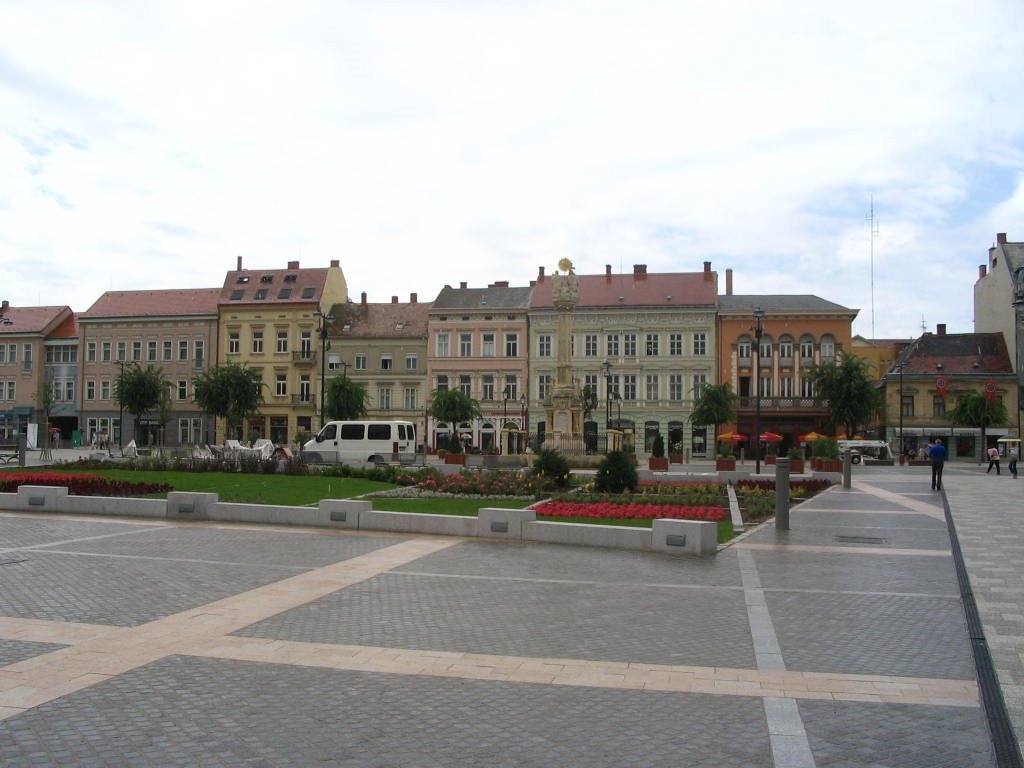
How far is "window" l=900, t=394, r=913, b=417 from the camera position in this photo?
63.3m

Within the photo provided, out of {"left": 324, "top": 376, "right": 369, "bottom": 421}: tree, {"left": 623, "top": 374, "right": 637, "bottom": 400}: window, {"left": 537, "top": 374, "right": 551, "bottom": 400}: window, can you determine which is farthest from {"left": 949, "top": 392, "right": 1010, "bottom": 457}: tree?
{"left": 324, "top": 376, "right": 369, "bottom": 421}: tree

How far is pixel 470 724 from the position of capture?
5941 millimetres

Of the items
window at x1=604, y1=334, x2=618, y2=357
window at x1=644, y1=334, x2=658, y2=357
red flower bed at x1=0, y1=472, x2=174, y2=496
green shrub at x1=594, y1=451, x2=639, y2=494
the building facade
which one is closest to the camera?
red flower bed at x1=0, y1=472, x2=174, y2=496

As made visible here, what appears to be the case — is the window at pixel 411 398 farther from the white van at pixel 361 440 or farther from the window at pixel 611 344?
the white van at pixel 361 440

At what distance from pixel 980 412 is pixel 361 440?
38.2m

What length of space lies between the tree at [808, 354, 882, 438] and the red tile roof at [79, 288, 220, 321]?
4484 centimetres

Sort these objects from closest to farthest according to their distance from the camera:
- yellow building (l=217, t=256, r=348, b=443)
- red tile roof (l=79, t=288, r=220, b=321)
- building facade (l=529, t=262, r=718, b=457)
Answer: building facade (l=529, t=262, r=718, b=457), yellow building (l=217, t=256, r=348, b=443), red tile roof (l=79, t=288, r=220, b=321)

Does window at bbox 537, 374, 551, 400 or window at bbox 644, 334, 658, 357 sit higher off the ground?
window at bbox 644, 334, 658, 357

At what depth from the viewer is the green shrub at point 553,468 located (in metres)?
24.5

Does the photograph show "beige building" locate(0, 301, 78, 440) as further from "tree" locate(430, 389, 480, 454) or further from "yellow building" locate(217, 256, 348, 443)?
"tree" locate(430, 389, 480, 454)

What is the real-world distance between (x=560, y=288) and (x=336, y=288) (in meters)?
32.5

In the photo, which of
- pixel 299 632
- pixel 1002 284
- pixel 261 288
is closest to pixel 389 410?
pixel 261 288

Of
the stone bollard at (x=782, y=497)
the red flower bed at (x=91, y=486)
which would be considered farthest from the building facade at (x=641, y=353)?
the stone bollard at (x=782, y=497)

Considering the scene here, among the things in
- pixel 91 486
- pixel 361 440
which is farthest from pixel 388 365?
pixel 91 486
